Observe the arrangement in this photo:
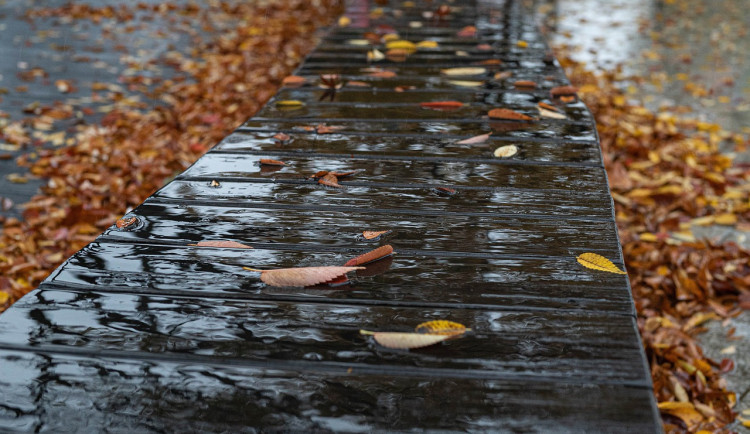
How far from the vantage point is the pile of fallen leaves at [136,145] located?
2.71 meters

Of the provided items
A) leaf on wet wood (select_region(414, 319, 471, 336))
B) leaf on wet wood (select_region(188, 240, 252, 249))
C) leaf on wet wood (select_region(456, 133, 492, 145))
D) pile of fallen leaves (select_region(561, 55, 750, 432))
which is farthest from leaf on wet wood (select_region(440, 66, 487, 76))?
leaf on wet wood (select_region(414, 319, 471, 336))

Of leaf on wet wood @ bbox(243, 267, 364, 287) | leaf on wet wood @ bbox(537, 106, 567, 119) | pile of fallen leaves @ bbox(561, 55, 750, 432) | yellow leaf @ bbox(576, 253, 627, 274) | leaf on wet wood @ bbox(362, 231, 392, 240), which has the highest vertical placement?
leaf on wet wood @ bbox(537, 106, 567, 119)

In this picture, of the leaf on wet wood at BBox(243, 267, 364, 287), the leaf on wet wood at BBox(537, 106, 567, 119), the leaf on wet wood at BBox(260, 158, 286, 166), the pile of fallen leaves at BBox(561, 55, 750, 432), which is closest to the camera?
the leaf on wet wood at BBox(243, 267, 364, 287)

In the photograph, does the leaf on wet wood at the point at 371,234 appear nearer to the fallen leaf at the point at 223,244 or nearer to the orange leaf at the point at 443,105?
the fallen leaf at the point at 223,244

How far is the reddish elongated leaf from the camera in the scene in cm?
157

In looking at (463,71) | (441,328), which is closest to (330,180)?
(441,328)

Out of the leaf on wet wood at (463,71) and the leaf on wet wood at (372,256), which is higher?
the leaf on wet wood at (463,71)

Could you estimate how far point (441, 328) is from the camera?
3.23 ft

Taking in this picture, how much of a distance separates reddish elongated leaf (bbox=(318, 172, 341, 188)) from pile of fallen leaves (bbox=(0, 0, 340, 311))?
1.50 metres

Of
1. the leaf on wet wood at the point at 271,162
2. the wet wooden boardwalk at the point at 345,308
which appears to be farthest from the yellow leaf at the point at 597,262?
the leaf on wet wood at the point at 271,162

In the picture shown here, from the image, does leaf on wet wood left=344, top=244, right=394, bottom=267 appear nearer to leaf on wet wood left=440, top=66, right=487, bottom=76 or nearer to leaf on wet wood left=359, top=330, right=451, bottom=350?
leaf on wet wood left=359, top=330, right=451, bottom=350

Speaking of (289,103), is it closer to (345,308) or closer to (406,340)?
(345,308)

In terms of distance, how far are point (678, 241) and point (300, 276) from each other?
224 cm

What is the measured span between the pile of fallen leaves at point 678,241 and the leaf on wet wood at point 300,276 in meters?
1.30
